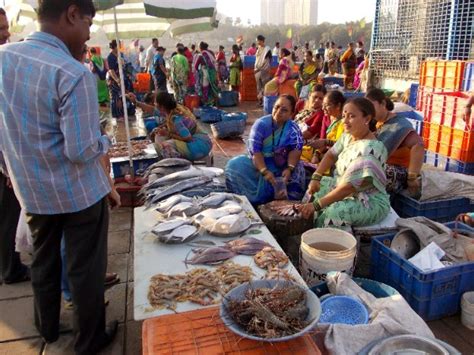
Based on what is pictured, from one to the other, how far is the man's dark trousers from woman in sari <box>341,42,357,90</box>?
1343 centimetres

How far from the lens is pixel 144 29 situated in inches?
270

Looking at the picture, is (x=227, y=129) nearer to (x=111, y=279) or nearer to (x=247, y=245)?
(x=111, y=279)

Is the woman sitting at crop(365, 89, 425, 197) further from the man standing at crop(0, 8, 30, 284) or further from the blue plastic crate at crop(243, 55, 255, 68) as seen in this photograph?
the blue plastic crate at crop(243, 55, 255, 68)

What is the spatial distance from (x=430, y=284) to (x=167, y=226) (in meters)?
1.90

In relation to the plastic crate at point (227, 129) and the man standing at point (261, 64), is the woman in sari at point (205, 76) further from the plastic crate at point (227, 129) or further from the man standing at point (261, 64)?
the plastic crate at point (227, 129)

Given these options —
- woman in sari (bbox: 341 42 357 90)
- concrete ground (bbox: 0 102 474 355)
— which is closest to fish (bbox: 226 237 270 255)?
concrete ground (bbox: 0 102 474 355)

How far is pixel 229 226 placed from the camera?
2.88 meters

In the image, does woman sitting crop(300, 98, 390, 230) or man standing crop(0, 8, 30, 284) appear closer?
man standing crop(0, 8, 30, 284)

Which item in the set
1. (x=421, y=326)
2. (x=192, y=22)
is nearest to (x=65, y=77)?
(x=421, y=326)

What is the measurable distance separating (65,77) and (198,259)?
4.36ft

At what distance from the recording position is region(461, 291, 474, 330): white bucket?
9.36ft

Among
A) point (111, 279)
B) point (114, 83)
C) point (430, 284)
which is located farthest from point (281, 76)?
point (430, 284)

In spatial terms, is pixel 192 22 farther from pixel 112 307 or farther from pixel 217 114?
pixel 112 307

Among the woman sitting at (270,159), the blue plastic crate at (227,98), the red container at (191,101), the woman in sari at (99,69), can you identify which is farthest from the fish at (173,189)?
the blue plastic crate at (227,98)
